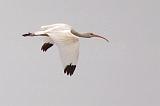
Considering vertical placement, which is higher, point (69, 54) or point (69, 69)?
point (69, 54)

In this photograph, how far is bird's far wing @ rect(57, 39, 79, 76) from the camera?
837 cm

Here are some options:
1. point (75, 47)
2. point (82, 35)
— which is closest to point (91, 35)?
point (82, 35)

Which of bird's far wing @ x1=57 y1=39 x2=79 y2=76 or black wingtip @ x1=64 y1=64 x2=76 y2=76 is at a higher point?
bird's far wing @ x1=57 y1=39 x2=79 y2=76

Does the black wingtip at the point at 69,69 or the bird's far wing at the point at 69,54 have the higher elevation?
the bird's far wing at the point at 69,54

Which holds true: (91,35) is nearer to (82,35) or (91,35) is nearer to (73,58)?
(82,35)

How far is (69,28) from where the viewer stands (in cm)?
859

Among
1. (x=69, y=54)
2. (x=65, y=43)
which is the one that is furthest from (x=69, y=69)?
(x=65, y=43)

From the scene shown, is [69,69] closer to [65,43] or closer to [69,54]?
[69,54]

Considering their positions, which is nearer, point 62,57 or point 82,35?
point 62,57

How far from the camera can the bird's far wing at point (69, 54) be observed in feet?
27.5

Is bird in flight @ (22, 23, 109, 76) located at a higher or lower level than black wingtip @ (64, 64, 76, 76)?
higher

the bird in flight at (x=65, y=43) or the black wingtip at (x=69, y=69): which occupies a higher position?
the bird in flight at (x=65, y=43)

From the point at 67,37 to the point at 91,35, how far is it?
2.95ft

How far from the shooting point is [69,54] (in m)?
8.41
